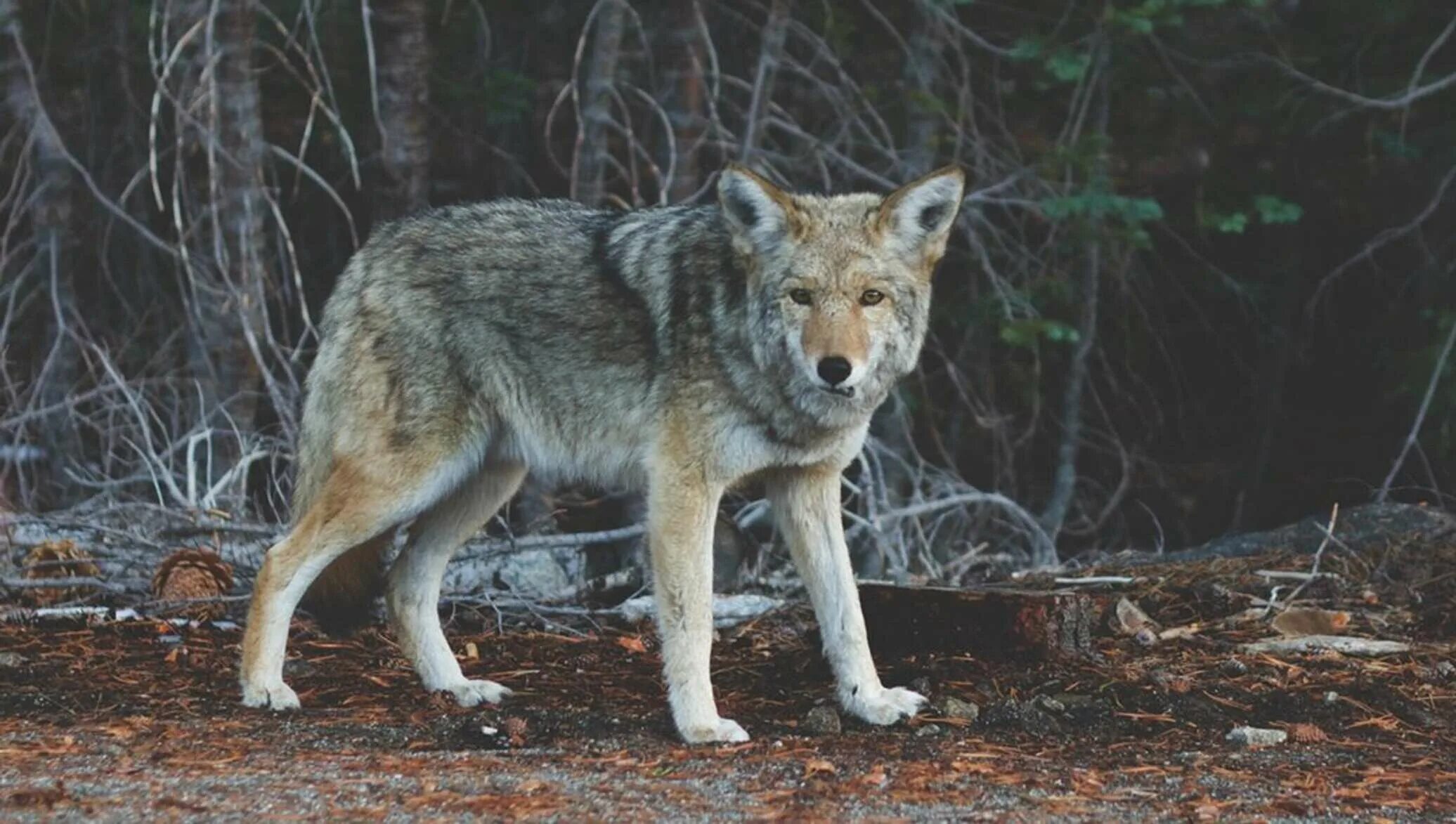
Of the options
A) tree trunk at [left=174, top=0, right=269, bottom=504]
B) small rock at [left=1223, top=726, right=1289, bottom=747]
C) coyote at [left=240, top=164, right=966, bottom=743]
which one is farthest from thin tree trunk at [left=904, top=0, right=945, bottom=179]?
small rock at [left=1223, top=726, right=1289, bottom=747]

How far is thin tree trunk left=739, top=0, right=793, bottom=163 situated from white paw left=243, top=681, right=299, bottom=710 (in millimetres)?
3952

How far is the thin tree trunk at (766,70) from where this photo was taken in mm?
8664

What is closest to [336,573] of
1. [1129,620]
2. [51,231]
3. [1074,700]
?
[1074,700]

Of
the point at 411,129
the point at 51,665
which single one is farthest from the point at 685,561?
the point at 411,129

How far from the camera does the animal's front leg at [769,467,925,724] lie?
17.8 ft

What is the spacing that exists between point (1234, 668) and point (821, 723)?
5.10ft

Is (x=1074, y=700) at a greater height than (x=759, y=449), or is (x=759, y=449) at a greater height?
(x=759, y=449)

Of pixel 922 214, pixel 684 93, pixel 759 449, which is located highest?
pixel 684 93

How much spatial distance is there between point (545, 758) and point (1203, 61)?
7.20 m

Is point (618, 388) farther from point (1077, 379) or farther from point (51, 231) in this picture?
point (1077, 379)

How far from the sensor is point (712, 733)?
16.6 ft

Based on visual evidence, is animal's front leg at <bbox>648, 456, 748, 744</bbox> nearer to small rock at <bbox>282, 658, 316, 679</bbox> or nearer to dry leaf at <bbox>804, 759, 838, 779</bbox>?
dry leaf at <bbox>804, 759, 838, 779</bbox>

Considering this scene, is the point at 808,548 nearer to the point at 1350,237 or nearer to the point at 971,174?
the point at 971,174

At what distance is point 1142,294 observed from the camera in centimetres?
1154
